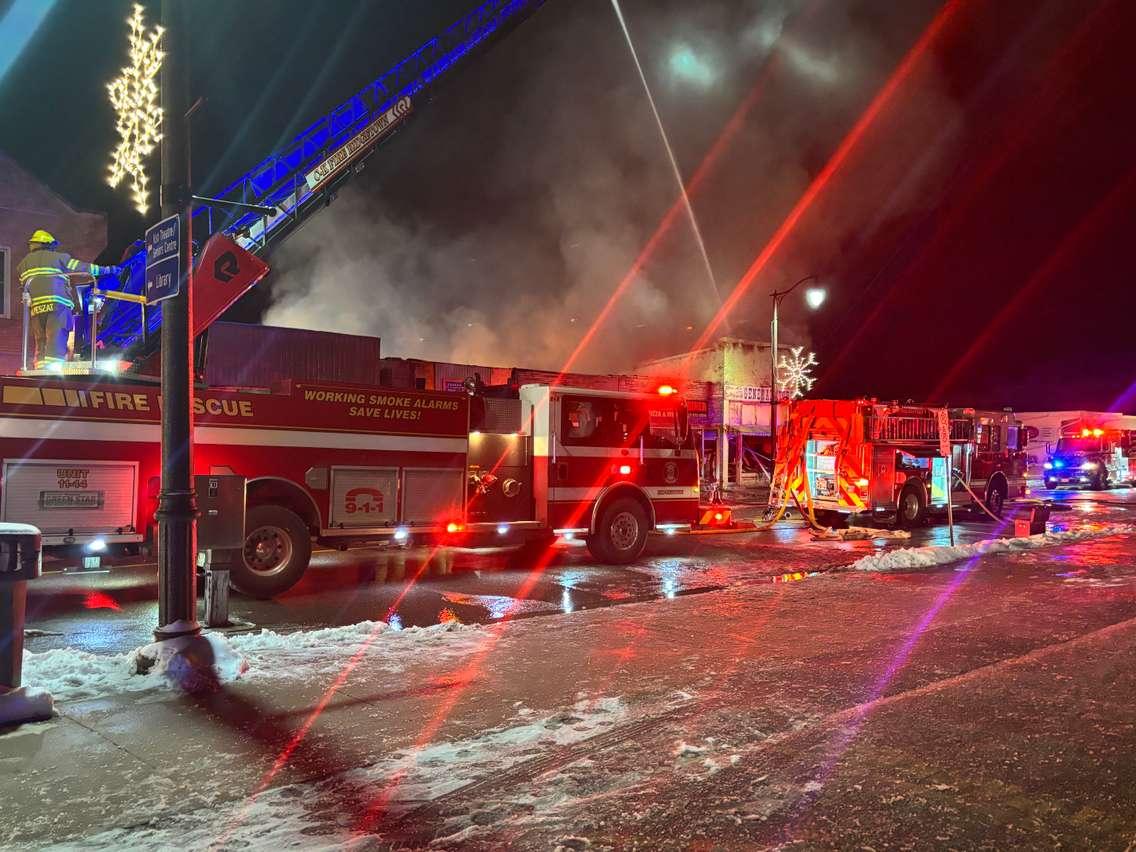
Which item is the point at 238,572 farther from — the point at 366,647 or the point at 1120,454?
the point at 1120,454

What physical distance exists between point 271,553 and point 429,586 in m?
1.76

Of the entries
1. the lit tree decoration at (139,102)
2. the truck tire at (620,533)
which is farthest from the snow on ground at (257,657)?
the lit tree decoration at (139,102)

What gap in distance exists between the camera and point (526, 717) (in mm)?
4590

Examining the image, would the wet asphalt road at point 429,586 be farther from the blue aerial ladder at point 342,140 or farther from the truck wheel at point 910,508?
the blue aerial ladder at point 342,140

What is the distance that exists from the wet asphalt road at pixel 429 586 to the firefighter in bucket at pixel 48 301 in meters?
2.46

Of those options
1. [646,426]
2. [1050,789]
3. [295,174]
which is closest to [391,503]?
[646,426]

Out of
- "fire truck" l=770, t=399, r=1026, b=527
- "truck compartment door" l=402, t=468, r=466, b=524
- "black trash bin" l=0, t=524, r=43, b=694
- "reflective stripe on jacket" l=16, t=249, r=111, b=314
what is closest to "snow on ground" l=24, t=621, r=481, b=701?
"black trash bin" l=0, t=524, r=43, b=694

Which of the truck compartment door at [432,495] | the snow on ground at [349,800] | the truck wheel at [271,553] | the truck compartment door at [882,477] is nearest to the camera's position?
the snow on ground at [349,800]

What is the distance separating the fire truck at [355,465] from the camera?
717cm

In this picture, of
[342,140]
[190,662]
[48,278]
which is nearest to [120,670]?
[190,662]

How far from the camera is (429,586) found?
30.1 feet

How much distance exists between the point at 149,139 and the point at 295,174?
24.5ft

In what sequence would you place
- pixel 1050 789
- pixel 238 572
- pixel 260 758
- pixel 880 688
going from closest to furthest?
pixel 1050 789 < pixel 260 758 < pixel 880 688 < pixel 238 572

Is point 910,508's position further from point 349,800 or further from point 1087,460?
point 1087,460
